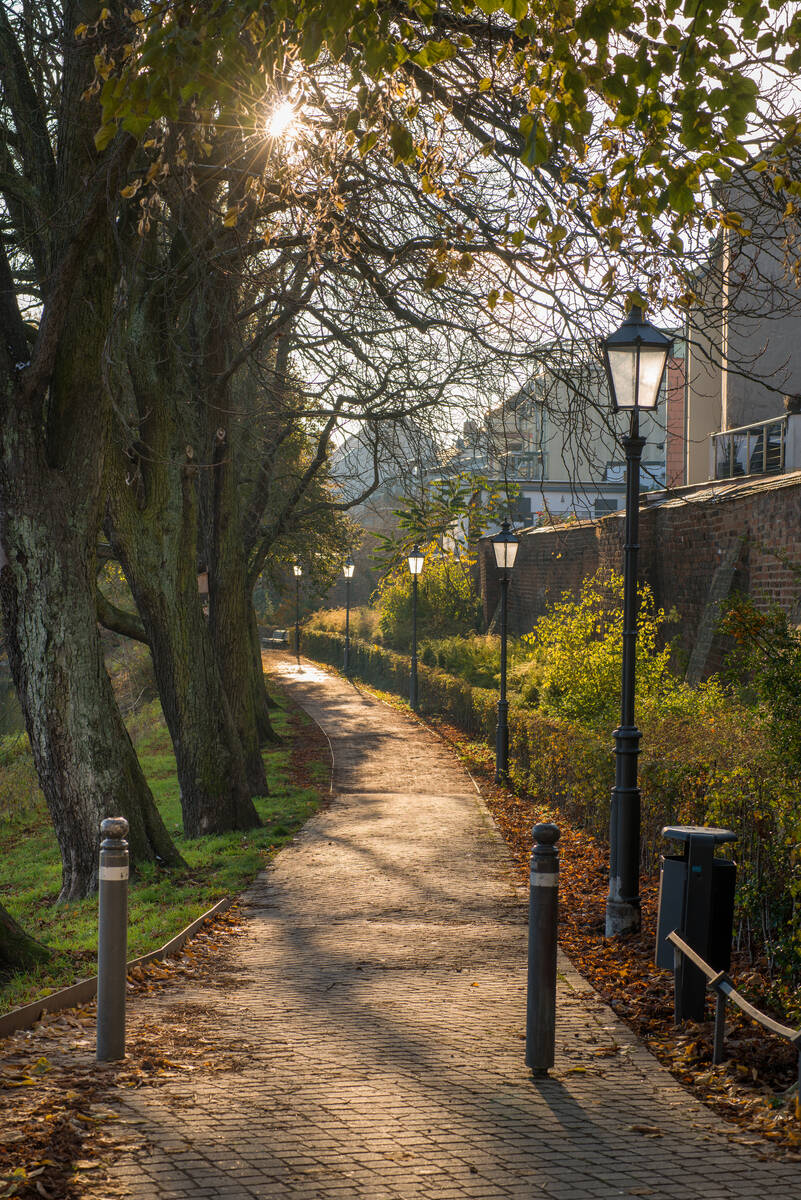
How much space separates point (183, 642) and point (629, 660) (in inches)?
232

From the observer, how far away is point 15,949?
21.6 ft

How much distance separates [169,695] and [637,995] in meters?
7.21

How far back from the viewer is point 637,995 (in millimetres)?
6500

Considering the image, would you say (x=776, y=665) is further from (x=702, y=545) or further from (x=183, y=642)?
(x=702, y=545)

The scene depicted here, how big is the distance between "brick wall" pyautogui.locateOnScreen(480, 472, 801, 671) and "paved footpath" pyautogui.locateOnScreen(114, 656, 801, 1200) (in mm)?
3712

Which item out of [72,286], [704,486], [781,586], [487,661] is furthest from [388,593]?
[72,286]

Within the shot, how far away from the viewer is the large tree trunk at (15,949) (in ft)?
21.3

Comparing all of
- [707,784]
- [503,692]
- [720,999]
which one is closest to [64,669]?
[707,784]

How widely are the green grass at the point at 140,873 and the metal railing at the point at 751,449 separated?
36.4 feet

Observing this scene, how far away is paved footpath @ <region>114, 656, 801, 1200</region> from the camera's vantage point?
377cm

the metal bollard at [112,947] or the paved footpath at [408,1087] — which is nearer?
the paved footpath at [408,1087]

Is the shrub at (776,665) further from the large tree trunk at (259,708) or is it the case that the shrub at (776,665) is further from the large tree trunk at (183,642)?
the large tree trunk at (259,708)

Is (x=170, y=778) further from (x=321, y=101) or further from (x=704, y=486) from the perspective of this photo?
(x=321, y=101)

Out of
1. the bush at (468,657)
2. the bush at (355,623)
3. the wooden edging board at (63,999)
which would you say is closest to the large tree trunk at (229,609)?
the wooden edging board at (63,999)
